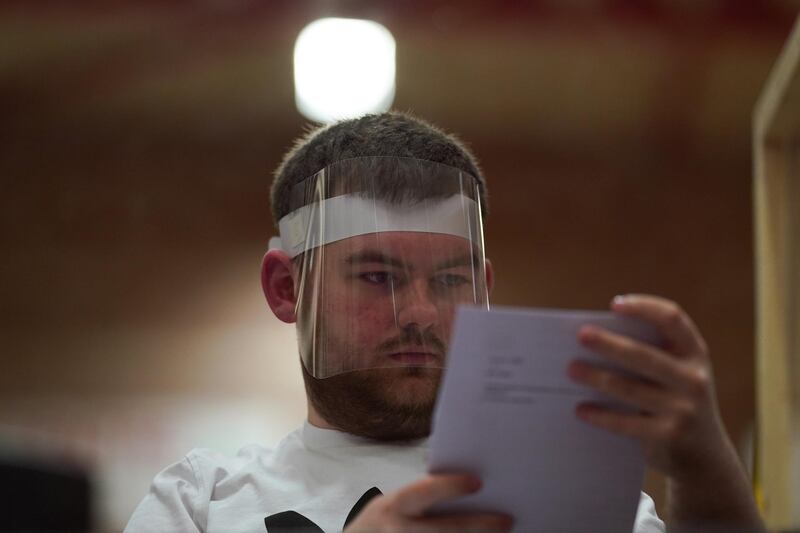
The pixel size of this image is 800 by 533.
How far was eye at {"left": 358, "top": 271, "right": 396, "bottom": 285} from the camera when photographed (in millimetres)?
1281

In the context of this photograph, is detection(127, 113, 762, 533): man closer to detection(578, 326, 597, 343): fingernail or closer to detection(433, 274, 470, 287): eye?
detection(433, 274, 470, 287): eye

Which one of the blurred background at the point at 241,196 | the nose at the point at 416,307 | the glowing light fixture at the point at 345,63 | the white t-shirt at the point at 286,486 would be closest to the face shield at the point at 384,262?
the nose at the point at 416,307

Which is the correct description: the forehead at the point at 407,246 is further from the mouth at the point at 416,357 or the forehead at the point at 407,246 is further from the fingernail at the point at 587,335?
the fingernail at the point at 587,335

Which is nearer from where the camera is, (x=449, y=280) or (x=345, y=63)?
(x=449, y=280)

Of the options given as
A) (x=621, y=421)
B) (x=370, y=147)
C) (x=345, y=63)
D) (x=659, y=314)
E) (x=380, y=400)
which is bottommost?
(x=380, y=400)

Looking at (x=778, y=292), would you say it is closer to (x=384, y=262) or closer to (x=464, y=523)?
(x=384, y=262)

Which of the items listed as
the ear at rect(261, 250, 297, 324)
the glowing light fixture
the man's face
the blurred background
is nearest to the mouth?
the man's face

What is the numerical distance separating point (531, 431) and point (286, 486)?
1.73ft

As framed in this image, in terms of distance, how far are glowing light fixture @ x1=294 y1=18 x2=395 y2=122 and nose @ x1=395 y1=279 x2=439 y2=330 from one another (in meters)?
2.10

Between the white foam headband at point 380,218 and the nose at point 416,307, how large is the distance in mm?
91

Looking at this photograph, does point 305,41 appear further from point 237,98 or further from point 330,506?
point 330,506

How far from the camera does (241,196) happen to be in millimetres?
4422

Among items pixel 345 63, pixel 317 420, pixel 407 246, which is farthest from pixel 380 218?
pixel 345 63

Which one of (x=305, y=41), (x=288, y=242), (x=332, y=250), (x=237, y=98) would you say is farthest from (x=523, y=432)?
(x=237, y=98)
